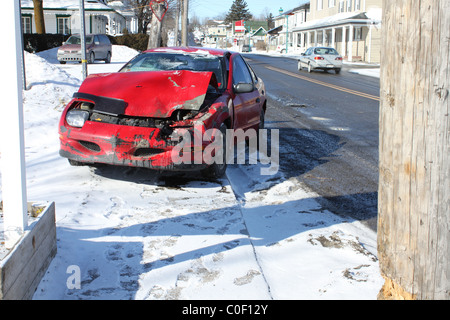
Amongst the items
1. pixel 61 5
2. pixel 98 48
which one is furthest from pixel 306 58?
pixel 61 5

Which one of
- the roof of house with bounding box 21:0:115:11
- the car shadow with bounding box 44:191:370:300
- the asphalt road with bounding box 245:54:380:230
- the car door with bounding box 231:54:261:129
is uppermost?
the roof of house with bounding box 21:0:115:11

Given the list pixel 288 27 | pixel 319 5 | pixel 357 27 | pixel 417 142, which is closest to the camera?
pixel 417 142

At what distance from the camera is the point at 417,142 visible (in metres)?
2.27

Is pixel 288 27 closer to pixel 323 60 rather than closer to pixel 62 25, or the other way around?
pixel 62 25

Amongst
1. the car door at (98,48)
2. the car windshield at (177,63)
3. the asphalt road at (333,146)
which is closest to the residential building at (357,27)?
the car door at (98,48)

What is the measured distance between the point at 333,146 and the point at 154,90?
3.85 m

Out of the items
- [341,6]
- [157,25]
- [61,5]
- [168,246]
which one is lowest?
[168,246]

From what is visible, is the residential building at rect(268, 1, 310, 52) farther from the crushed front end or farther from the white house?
the crushed front end

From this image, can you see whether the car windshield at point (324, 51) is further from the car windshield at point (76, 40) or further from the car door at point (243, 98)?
the car door at point (243, 98)

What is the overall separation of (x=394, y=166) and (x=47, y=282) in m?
2.29

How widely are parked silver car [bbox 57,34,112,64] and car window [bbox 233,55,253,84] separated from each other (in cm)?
1880

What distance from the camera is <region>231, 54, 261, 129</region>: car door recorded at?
21.3 ft

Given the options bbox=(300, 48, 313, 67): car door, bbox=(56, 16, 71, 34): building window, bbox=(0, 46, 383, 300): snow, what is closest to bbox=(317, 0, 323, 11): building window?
bbox=(56, 16, 71, 34): building window
